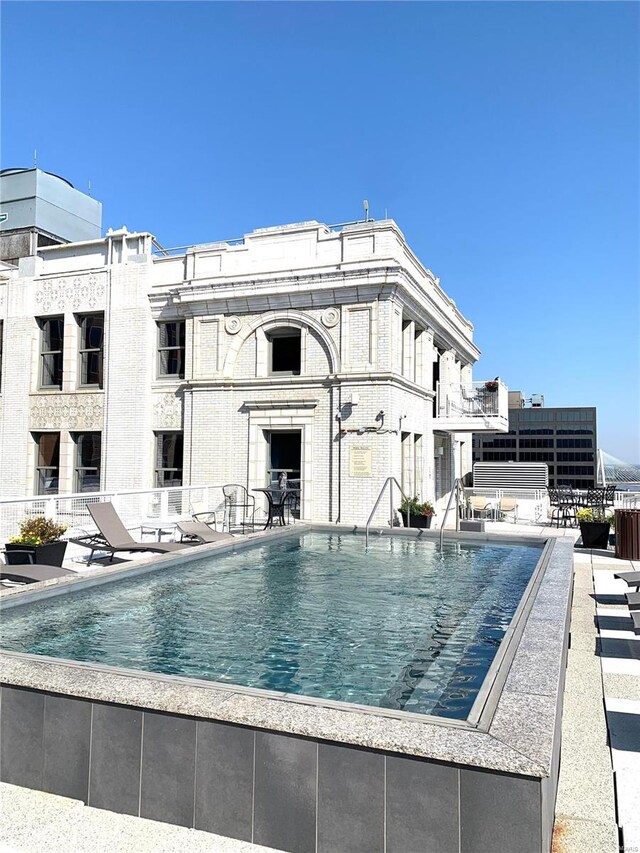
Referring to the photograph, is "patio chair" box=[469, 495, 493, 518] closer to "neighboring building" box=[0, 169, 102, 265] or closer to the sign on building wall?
the sign on building wall

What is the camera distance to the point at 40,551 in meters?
9.17

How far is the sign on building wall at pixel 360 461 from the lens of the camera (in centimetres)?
1670

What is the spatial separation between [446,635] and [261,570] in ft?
14.0

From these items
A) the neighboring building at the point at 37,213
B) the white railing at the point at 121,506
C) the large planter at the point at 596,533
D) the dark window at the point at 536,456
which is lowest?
the large planter at the point at 596,533

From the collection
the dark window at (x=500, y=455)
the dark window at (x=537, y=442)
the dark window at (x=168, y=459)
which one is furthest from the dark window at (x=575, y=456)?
the dark window at (x=168, y=459)

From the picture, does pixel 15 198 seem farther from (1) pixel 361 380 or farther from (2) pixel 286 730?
(2) pixel 286 730

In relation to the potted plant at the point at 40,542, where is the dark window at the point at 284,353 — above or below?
above

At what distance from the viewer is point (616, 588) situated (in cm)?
952

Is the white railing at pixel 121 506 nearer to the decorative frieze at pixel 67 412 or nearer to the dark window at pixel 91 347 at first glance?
the decorative frieze at pixel 67 412

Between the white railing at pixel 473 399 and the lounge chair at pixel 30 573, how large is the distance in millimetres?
15994

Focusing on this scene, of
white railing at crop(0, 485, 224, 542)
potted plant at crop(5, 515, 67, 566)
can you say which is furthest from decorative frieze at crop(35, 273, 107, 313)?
potted plant at crop(5, 515, 67, 566)

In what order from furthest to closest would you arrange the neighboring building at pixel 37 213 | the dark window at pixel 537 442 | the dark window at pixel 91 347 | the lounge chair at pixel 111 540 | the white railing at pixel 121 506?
1. the dark window at pixel 537 442
2. the neighboring building at pixel 37 213
3. the dark window at pixel 91 347
4. the white railing at pixel 121 506
5. the lounge chair at pixel 111 540

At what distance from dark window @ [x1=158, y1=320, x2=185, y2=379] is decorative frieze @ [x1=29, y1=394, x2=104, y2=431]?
235 centimetres

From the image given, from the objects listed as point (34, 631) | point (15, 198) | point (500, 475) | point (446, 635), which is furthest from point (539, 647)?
point (15, 198)
